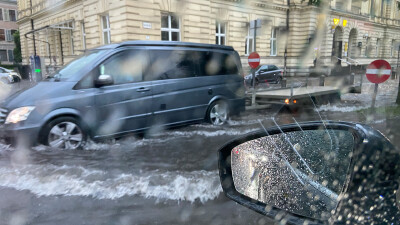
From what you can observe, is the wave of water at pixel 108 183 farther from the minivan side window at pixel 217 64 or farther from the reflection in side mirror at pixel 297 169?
the minivan side window at pixel 217 64

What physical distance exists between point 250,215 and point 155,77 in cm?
330

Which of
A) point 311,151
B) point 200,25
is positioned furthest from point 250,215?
point 200,25

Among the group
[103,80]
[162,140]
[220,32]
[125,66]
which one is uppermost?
[220,32]

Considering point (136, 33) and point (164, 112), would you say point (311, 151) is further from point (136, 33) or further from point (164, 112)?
point (136, 33)

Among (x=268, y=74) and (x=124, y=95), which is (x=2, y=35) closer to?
(x=268, y=74)

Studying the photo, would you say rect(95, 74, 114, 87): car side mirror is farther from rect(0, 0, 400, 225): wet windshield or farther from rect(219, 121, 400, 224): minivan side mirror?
rect(219, 121, 400, 224): minivan side mirror

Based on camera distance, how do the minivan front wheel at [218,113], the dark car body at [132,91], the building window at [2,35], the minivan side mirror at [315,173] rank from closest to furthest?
the minivan side mirror at [315,173] < the dark car body at [132,91] < the minivan front wheel at [218,113] < the building window at [2,35]

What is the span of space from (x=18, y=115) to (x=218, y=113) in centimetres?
378

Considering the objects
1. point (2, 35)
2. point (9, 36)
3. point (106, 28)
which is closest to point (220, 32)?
point (106, 28)

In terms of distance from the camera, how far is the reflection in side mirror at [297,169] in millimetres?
1220

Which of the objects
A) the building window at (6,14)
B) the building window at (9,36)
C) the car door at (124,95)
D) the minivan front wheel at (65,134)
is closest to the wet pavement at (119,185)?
the minivan front wheel at (65,134)

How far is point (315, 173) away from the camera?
144 cm

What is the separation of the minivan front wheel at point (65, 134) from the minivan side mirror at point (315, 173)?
3.25 meters

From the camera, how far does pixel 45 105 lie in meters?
3.99
